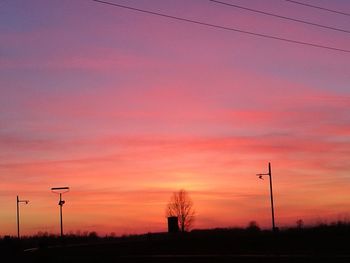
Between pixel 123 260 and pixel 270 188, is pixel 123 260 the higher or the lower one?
the lower one

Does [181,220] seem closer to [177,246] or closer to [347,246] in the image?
[177,246]

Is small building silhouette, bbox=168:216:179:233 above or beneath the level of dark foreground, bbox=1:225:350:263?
above

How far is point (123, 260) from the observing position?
49312 mm

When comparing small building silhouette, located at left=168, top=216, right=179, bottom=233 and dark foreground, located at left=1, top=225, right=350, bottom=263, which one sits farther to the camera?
small building silhouette, located at left=168, top=216, right=179, bottom=233

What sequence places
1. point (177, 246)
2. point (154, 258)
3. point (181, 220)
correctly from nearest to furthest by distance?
point (154, 258) → point (177, 246) → point (181, 220)

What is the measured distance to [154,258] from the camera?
48562 millimetres

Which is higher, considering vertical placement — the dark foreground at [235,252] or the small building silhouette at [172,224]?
the small building silhouette at [172,224]

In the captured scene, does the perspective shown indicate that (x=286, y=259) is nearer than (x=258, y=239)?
Yes

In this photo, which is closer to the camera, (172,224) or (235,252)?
(235,252)

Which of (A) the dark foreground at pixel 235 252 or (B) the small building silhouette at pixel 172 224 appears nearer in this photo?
(A) the dark foreground at pixel 235 252

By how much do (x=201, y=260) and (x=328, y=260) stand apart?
32.8 ft

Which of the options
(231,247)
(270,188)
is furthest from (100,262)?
(270,188)

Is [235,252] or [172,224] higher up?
[172,224]

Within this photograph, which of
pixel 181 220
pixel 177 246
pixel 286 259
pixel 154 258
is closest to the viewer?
pixel 286 259
